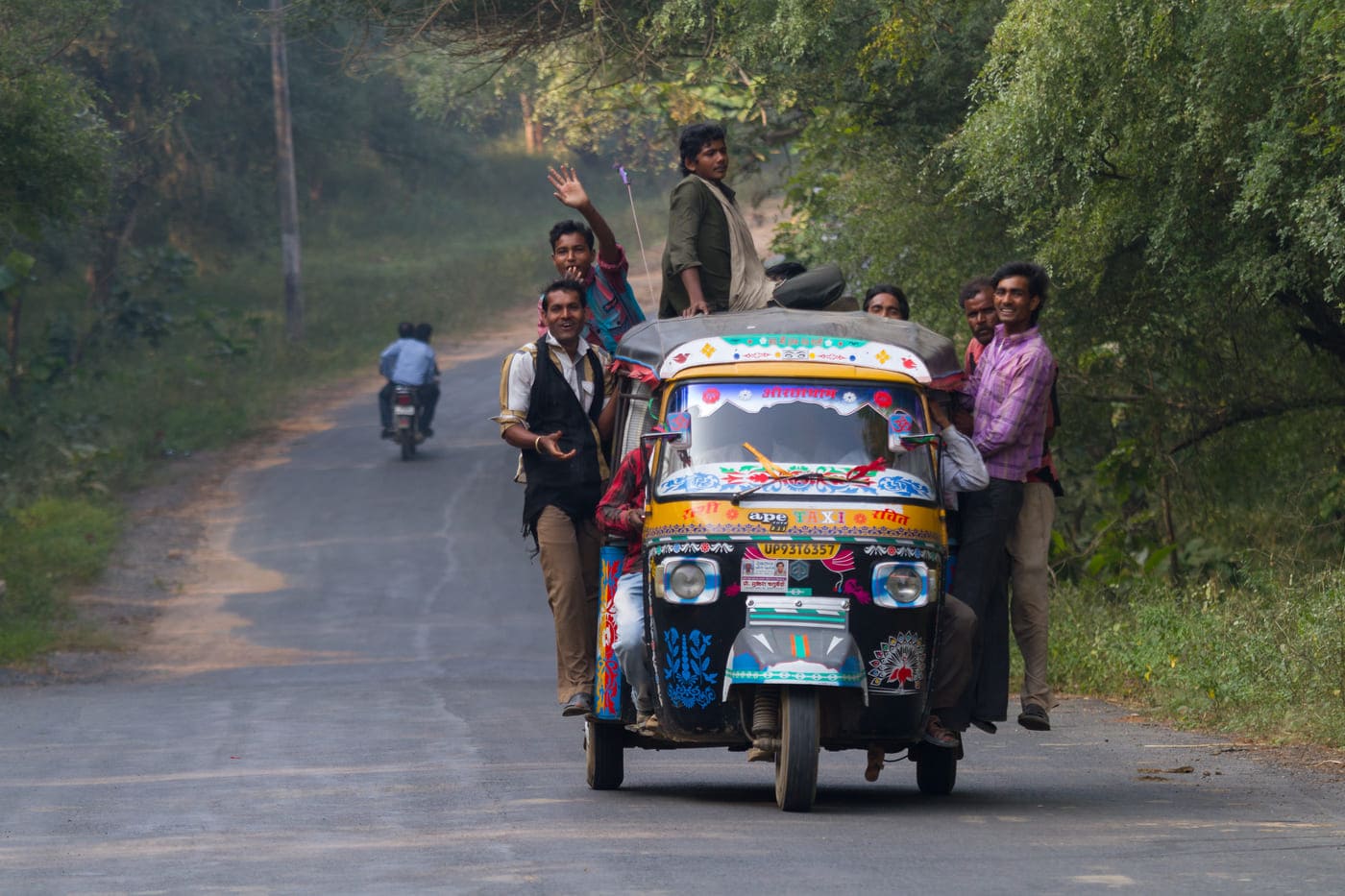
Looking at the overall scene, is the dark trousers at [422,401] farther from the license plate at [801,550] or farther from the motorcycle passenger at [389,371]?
the license plate at [801,550]

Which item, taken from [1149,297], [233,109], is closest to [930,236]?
[1149,297]

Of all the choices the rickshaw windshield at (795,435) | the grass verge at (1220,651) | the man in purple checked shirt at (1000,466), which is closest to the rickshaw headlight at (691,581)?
the rickshaw windshield at (795,435)

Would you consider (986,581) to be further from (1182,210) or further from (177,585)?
(177,585)

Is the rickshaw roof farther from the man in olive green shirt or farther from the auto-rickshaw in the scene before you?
the man in olive green shirt

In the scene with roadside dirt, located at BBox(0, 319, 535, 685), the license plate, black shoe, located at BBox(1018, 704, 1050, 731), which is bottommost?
roadside dirt, located at BBox(0, 319, 535, 685)

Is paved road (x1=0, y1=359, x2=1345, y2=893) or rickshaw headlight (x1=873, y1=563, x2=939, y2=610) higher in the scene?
rickshaw headlight (x1=873, y1=563, x2=939, y2=610)

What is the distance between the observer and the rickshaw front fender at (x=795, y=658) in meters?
7.91

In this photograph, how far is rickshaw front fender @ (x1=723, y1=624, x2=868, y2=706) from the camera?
311 inches

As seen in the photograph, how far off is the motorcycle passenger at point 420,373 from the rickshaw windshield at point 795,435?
18967 mm

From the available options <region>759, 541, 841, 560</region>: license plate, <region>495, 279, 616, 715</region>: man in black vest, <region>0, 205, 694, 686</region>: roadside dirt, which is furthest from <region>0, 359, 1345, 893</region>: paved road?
<region>759, 541, 841, 560</region>: license plate

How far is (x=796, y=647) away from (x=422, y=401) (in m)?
20.2

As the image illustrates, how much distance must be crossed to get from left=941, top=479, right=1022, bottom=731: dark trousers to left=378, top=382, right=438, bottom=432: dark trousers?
757 inches

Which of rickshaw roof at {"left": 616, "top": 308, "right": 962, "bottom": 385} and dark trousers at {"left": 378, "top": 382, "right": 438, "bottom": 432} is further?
dark trousers at {"left": 378, "top": 382, "right": 438, "bottom": 432}

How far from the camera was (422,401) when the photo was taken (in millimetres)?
27766
